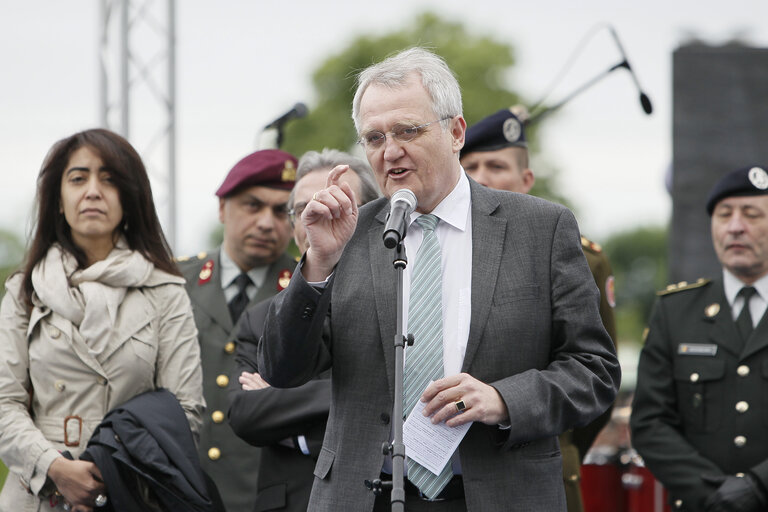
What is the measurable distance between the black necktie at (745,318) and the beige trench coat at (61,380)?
8.68 feet

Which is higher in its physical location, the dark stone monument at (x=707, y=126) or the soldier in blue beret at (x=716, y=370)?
the dark stone monument at (x=707, y=126)

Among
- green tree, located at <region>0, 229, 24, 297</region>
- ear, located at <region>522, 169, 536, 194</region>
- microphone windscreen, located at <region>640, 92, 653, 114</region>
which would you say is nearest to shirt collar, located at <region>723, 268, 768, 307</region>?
ear, located at <region>522, 169, 536, 194</region>

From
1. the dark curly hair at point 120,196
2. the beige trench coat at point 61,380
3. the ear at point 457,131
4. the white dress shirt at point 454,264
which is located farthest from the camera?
the dark curly hair at point 120,196

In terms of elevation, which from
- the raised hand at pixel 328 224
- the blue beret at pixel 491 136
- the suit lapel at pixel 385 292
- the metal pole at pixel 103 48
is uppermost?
the metal pole at pixel 103 48

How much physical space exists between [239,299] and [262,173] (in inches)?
24.7

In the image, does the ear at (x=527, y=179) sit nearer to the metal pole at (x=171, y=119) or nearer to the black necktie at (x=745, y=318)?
the black necktie at (x=745, y=318)

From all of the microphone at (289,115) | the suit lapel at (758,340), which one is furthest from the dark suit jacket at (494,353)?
the microphone at (289,115)

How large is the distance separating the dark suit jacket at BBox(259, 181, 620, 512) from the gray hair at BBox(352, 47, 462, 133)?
37 cm

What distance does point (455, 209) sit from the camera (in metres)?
3.33

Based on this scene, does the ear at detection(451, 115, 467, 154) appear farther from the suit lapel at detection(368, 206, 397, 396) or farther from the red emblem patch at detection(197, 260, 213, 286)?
the red emblem patch at detection(197, 260, 213, 286)

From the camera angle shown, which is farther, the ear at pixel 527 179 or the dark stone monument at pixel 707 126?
the dark stone monument at pixel 707 126

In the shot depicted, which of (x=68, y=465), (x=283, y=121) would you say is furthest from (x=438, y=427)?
(x=283, y=121)

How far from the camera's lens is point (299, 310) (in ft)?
→ 9.99

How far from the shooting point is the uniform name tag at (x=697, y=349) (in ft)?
17.0
